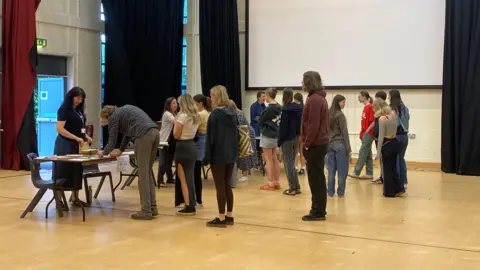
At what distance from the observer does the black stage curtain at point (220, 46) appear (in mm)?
11781

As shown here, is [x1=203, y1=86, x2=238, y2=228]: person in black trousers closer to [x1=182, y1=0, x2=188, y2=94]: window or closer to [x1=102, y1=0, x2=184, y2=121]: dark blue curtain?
[x1=102, y1=0, x2=184, y2=121]: dark blue curtain

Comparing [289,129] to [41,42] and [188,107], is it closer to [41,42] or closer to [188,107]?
[188,107]

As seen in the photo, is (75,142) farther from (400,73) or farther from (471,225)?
(400,73)

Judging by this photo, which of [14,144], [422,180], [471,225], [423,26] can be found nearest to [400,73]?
[423,26]

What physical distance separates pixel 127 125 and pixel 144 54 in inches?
282

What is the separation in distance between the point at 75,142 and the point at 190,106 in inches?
57.0

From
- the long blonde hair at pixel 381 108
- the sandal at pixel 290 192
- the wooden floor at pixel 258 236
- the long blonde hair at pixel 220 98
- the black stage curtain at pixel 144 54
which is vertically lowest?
the wooden floor at pixel 258 236

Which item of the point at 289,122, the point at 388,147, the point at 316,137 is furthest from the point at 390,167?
the point at 316,137

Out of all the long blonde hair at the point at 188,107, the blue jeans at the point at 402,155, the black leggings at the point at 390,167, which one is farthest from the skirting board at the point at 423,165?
the long blonde hair at the point at 188,107

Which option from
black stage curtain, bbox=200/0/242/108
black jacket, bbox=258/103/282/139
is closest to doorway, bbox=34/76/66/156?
black stage curtain, bbox=200/0/242/108

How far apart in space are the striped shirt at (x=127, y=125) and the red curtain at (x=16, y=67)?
4.95 metres

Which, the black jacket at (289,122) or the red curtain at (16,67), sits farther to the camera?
the red curtain at (16,67)

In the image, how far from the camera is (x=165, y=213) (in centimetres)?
595

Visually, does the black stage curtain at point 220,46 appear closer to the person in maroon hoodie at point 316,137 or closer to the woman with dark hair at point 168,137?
the woman with dark hair at point 168,137
